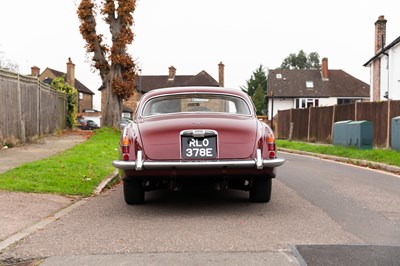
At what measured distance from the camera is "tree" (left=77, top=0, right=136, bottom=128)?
78.1 feet

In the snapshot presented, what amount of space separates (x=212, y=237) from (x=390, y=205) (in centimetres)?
332

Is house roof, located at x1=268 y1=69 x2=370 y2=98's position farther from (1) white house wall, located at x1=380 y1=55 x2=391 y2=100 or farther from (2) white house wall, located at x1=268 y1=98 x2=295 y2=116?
(1) white house wall, located at x1=380 y1=55 x2=391 y2=100

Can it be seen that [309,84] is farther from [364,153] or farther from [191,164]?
[191,164]

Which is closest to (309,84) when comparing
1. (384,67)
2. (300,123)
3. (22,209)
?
(384,67)

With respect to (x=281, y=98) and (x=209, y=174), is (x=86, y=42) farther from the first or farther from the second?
(x=281, y=98)

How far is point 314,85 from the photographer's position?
60938 millimetres

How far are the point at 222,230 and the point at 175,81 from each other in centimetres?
6954

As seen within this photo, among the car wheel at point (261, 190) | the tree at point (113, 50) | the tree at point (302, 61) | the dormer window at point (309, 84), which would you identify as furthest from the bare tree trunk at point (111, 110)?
the tree at point (302, 61)

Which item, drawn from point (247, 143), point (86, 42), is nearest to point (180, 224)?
point (247, 143)

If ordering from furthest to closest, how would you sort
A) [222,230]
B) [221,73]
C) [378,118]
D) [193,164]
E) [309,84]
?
[221,73] → [309,84] → [378,118] → [193,164] → [222,230]

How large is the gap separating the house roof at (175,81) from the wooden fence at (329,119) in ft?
128

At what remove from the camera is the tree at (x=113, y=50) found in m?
23.8

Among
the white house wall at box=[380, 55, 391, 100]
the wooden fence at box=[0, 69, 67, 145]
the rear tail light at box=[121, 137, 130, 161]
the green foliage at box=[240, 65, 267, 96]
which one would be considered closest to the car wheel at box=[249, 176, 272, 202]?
the rear tail light at box=[121, 137, 130, 161]

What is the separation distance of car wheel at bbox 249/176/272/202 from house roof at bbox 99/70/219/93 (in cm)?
6375
